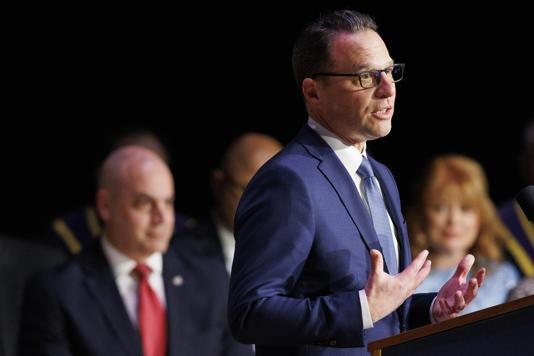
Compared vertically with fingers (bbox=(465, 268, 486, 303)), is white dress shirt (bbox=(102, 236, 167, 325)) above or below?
below

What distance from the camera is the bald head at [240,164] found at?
16.3 ft

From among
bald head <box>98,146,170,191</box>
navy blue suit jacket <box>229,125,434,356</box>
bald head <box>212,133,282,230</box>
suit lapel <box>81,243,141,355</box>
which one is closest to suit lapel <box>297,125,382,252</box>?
navy blue suit jacket <box>229,125,434,356</box>

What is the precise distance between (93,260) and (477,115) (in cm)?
252

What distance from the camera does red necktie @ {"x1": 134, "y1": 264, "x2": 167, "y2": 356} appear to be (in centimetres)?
403

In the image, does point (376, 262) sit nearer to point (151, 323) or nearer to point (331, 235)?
point (331, 235)

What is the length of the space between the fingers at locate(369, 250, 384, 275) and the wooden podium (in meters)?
0.12

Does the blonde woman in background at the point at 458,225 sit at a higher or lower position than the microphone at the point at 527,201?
lower

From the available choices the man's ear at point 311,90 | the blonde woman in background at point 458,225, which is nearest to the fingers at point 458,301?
the man's ear at point 311,90

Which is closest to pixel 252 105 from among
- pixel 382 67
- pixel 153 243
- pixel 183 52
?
pixel 183 52

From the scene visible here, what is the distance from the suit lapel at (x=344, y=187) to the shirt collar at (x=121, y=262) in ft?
5.60

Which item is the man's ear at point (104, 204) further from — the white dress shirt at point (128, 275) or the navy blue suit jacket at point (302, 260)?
the navy blue suit jacket at point (302, 260)

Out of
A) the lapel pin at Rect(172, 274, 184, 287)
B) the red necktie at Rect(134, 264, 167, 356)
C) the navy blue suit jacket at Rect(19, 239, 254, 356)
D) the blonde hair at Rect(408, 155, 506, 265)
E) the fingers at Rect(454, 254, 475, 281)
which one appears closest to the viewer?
the fingers at Rect(454, 254, 475, 281)

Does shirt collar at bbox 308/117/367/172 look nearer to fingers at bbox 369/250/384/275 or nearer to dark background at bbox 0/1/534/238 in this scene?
fingers at bbox 369/250/384/275

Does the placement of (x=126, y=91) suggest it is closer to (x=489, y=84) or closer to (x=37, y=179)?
(x=37, y=179)
